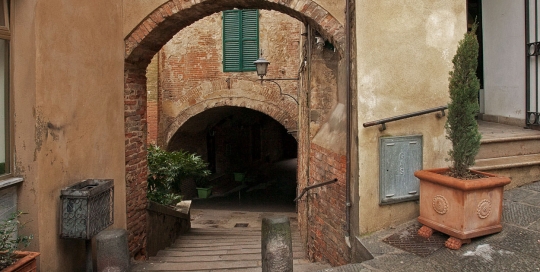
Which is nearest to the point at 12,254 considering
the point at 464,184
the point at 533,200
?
the point at 464,184

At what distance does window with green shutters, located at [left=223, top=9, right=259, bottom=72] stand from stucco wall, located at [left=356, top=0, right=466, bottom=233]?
26.7ft

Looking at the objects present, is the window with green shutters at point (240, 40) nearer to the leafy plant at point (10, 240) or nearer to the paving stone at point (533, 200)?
the paving stone at point (533, 200)

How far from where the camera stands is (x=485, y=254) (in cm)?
340

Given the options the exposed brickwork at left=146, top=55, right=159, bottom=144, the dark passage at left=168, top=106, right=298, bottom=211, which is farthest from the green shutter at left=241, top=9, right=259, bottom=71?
the exposed brickwork at left=146, top=55, right=159, bottom=144

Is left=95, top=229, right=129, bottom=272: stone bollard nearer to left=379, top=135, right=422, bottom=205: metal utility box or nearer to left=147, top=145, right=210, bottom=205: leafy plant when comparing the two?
left=379, top=135, right=422, bottom=205: metal utility box

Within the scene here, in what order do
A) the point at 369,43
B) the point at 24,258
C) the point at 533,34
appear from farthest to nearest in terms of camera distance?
the point at 533,34, the point at 369,43, the point at 24,258

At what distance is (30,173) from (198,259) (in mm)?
2715

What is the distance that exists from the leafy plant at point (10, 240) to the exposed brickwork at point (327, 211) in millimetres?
3024

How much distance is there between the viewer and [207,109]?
12.4 metres

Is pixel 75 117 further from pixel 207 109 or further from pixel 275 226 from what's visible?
pixel 207 109

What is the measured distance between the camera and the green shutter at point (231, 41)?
12109 millimetres

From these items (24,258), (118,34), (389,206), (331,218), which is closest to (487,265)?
(389,206)

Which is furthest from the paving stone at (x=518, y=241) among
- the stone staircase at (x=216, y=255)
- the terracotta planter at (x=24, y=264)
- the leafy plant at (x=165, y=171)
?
the leafy plant at (x=165, y=171)

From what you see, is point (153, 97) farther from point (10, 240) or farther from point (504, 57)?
point (10, 240)
